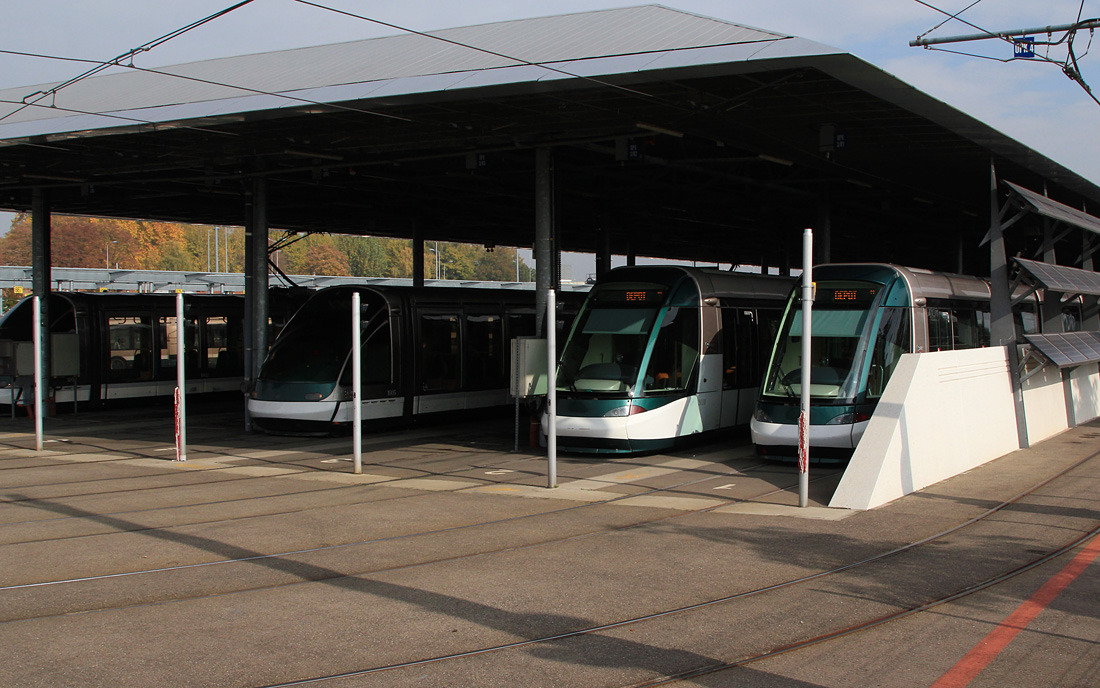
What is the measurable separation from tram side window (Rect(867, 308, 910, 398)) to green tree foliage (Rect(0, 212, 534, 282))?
201ft

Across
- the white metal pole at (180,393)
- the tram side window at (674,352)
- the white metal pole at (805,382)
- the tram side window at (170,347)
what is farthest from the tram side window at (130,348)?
the white metal pole at (805,382)

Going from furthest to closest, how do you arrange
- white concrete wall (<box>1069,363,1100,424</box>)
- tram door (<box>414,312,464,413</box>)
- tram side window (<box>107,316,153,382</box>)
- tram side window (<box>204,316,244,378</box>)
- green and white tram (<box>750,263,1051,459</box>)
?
1. tram side window (<box>204,316,244,378</box>)
2. tram side window (<box>107,316,153,382</box>)
3. tram door (<box>414,312,464,413</box>)
4. white concrete wall (<box>1069,363,1100,424</box>)
5. green and white tram (<box>750,263,1051,459</box>)

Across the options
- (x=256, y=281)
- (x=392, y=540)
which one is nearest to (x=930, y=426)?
(x=392, y=540)

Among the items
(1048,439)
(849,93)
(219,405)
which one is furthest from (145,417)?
(1048,439)

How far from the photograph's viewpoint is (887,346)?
14812 mm

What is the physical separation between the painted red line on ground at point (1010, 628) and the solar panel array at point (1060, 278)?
808cm

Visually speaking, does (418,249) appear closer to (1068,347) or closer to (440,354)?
(440,354)

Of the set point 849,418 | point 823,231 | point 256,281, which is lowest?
point 849,418

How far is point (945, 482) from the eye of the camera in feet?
43.0

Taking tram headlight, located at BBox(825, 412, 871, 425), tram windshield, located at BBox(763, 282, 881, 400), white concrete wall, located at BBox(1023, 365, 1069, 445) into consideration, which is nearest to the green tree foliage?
white concrete wall, located at BBox(1023, 365, 1069, 445)

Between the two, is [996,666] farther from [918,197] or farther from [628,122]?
[918,197]

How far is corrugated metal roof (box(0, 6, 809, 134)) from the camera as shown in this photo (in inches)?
581

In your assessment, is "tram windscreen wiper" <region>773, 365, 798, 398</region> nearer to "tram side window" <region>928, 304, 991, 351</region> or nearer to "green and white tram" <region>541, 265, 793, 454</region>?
"green and white tram" <region>541, 265, 793, 454</region>

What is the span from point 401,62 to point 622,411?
756 centimetres
